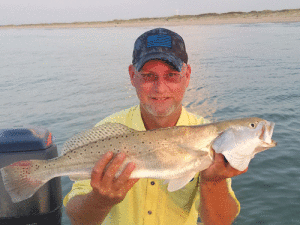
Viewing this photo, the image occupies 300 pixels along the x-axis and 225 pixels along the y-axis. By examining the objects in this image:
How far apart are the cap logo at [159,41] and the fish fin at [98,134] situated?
1.03m

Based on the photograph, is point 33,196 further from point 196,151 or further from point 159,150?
point 196,151

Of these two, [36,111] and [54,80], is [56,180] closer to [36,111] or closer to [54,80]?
[36,111]

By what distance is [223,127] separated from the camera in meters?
2.84

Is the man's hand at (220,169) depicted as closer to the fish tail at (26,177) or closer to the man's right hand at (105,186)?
the man's right hand at (105,186)

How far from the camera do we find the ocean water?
20.4 feet

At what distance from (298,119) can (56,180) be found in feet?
27.1

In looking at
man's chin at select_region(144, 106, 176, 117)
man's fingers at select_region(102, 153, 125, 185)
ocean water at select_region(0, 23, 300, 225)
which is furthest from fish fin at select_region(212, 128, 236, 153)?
ocean water at select_region(0, 23, 300, 225)

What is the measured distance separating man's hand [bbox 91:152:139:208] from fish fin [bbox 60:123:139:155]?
319mm

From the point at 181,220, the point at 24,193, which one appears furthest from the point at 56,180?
the point at 181,220

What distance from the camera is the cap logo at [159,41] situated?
3.33 metres

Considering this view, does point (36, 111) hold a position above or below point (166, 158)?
below

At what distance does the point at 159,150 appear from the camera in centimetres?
288

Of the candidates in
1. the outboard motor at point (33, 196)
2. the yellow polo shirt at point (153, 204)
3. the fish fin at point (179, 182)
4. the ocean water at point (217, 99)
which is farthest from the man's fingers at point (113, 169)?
the ocean water at point (217, 99)

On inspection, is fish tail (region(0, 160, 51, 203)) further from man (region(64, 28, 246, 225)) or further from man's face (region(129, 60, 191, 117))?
man's face (region(129, 60, 191, 117))
